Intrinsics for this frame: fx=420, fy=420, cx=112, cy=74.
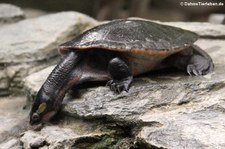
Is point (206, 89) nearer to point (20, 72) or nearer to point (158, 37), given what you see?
point (158, 37)

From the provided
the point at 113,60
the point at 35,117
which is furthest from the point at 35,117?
the point at 113,60

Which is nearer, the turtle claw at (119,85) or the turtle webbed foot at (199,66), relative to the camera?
the turtle claw at (119,85)

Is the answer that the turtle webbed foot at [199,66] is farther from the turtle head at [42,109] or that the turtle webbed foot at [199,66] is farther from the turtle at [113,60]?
the turtle head at [42,109]

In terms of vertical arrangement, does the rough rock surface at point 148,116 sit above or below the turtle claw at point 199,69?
below

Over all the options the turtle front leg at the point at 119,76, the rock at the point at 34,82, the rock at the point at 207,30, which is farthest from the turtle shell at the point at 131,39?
the rock at the point at 207,30

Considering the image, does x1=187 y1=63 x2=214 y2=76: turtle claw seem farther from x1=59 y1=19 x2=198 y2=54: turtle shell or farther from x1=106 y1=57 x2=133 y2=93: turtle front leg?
x1=106 y1=57 x2=133 y2=93: turtle front leg

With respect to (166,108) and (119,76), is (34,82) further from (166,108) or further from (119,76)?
(166,108)

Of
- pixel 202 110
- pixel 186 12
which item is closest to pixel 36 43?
pixel 202 110
